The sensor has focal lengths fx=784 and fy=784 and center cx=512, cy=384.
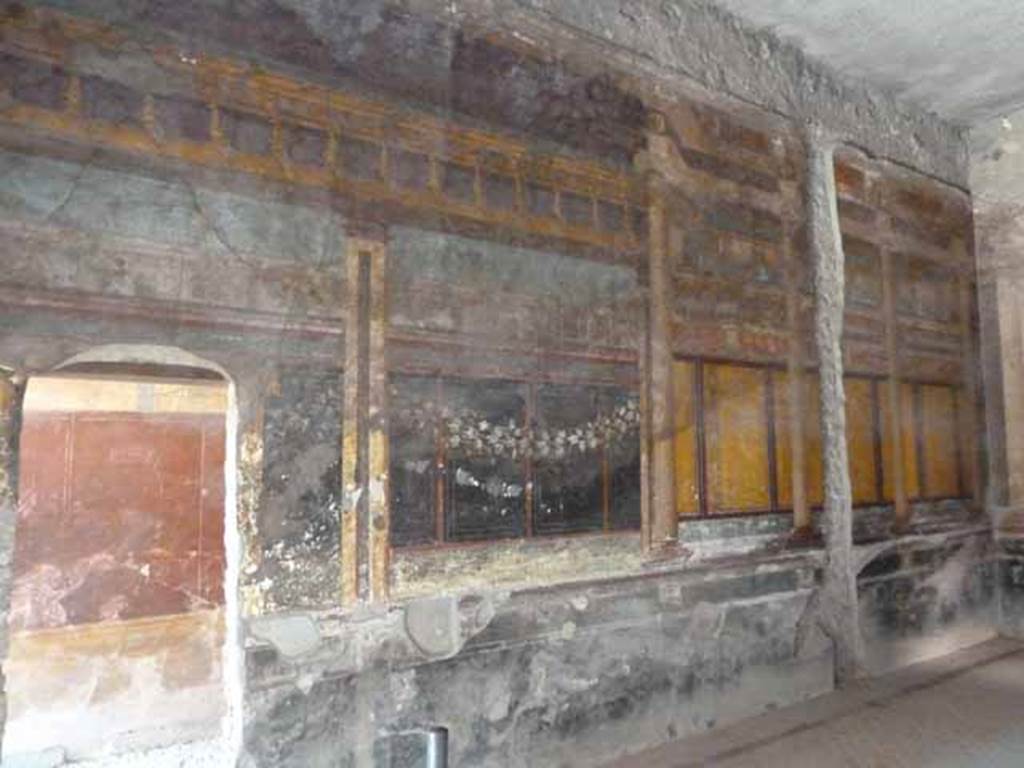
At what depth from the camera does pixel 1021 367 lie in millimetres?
4453

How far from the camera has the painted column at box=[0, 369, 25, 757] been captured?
1.67m

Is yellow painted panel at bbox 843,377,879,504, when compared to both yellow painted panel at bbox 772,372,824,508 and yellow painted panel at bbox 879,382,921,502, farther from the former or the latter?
yellow painted panel at bbox 772,372,824,508

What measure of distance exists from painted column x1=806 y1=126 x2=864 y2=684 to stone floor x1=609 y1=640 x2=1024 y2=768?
25 cm

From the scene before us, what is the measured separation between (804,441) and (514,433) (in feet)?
5.03

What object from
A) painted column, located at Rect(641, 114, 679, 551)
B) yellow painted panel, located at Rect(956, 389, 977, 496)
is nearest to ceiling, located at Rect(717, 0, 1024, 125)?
painted column, located at Rect(641, 114, 679, 551)

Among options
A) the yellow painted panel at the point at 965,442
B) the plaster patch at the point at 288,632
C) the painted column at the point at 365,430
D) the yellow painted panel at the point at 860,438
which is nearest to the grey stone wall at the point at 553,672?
the plaster patch at the point at 288,632

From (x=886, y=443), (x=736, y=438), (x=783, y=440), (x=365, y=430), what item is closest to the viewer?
(x=365, y=430)

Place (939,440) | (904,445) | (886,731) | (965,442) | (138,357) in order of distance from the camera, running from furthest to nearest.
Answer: (965,442), (939,440), (904,445), (886,731), (138,357)

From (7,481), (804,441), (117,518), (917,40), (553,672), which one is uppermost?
(917,40)

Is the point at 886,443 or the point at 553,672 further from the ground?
the point at 886,443

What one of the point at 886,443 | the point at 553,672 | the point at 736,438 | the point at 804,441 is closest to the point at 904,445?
Answer: the point at 886,443

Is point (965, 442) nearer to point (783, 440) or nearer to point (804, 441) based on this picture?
point (804, 441)

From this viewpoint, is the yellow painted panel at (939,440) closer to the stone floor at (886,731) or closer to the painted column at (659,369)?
A: the stone floor at (886,731)

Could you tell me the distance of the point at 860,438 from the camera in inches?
143
